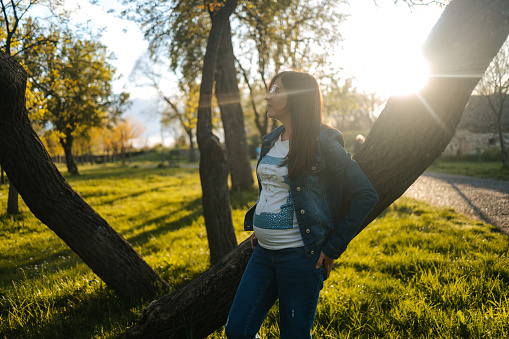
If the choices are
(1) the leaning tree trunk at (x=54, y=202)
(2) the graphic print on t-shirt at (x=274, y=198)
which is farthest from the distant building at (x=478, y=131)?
(2) the graphic print on t-shirt at (x=274, y=198)

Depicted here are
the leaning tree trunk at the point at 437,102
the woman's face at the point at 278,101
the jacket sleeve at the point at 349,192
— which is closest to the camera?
the jacket sleeve at the point at 349,192

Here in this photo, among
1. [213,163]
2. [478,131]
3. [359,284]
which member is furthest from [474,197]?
[478,131]

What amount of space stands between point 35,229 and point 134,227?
7.76 feet

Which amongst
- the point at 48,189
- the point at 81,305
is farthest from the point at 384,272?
the point at 48,189

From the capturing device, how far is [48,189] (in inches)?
124

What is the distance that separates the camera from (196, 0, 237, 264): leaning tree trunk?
4137 mm

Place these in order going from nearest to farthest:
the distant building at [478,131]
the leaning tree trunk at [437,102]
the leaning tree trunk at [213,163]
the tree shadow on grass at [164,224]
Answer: the leaning tree trunk at [437,102], the leaning tree trunk at [213,163], the tree shadow on grass at [164,224], the distant building at [478,131]

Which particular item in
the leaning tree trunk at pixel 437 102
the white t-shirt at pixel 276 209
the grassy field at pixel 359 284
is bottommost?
the grassy field at pixel 359 284

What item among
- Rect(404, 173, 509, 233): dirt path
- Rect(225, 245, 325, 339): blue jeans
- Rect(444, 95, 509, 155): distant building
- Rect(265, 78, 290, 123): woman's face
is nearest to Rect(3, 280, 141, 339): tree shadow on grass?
Rect(225, 245, 325, 339): blue jeans

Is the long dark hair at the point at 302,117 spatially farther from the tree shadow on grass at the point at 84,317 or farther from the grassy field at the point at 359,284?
the tree shadow on grass at the point at 84,317

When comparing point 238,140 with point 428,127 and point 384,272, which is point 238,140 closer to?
point 384,272

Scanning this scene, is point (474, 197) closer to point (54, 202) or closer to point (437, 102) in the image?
point (437, 102)

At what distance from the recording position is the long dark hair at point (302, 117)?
6.17ft

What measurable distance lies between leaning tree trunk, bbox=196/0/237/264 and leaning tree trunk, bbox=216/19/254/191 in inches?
141
